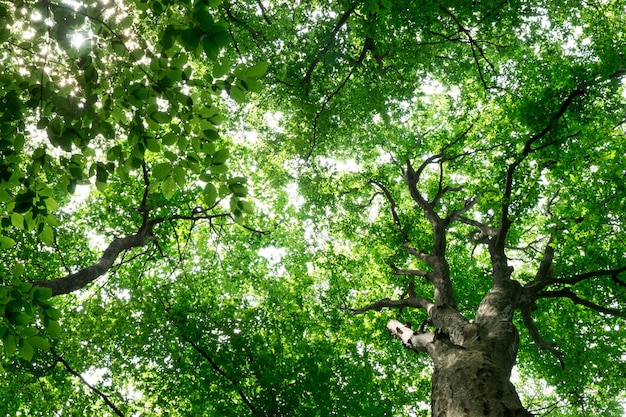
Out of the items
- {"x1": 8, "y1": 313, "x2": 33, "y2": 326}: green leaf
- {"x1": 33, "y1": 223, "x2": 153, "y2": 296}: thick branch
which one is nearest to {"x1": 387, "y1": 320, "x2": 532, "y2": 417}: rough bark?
{"x1": 8, "y1": 313, "x2": 33, "y2": 326}: green leaf

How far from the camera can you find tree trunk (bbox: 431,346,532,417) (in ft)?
14.4

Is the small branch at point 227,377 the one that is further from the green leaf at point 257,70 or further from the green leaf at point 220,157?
the green leaf at point 257,70

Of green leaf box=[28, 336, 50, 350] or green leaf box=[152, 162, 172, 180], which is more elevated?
green leaf box=[152, 162, 172, 180]

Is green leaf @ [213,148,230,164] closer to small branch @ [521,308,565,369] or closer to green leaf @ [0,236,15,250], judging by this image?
green leaf @ [0,236,15,250]

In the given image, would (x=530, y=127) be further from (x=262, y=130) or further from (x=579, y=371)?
(x=262, y=130)

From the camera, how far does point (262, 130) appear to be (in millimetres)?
11211

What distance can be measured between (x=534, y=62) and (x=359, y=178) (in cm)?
604

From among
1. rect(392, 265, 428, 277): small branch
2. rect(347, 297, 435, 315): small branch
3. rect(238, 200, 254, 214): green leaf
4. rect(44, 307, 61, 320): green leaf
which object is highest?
rect(392, 265, 428, 277): small branch

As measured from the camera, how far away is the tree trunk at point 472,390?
438 centimetres

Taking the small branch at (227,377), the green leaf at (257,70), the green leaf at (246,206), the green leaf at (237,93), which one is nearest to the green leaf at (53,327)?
the green leaf at (246,206)

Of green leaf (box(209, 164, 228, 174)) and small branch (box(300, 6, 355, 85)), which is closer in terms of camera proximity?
green leaf (box(209, 164, 228, 174))

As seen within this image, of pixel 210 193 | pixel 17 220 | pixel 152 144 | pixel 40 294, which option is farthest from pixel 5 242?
pixel 210 193

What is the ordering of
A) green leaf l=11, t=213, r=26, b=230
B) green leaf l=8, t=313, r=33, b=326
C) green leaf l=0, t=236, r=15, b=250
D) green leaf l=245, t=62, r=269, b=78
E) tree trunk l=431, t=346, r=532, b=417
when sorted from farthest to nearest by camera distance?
tree trunk l=431, t=346, r=532, b=417 < green leaf l=11, t=213, r=26, b=230 < green leaf l=0, t=236, r=15, b=250 < green leaf l=245, t=62, r=269, b=78 < green leaf l=8, t=313, r=33, b=326

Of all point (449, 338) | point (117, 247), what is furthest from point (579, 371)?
point (117, 247)
